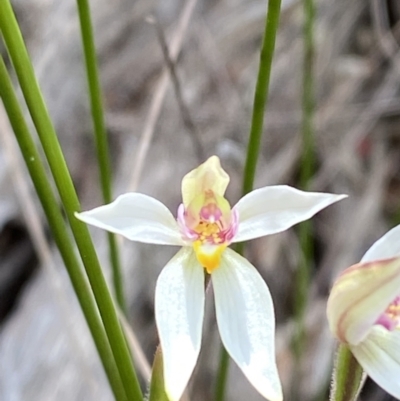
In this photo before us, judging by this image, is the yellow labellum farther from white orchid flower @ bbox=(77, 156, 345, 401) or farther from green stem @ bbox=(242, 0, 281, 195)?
green stem @ bbox=(242, 0, 281, 195)

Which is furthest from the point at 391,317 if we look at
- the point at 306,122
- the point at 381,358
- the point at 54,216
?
the point at 306,122

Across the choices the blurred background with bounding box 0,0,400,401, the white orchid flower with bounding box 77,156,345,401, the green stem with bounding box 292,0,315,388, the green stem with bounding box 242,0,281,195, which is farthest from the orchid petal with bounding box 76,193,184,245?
the blurred background with bounding box 0,0,400,401

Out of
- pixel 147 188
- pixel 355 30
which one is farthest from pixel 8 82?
pixel 355 30

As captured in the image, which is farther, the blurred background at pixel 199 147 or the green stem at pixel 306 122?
the blurred background at pixel 199 147

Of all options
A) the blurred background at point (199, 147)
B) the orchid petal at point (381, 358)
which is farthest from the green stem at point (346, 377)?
the blurred background at point (199, 147)

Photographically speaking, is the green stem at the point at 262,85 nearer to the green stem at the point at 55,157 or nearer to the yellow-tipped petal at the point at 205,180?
the yellow-tipped petal at the point at 205,180

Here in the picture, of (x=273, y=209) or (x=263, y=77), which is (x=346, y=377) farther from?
(x=263, y=77)
